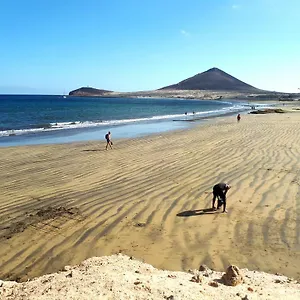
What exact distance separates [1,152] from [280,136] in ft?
54.2

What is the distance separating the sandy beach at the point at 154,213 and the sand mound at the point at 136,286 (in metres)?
1.02

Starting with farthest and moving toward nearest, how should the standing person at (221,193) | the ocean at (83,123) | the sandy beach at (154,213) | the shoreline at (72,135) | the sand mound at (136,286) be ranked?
1. the ocean at (83,123)
2. the shoreline at (72,135)
3. the standing person at (221,193)
4. the sandy beach at (154,213)
5. the sand mound at (136,286)

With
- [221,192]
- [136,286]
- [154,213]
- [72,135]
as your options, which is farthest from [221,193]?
[72,135]

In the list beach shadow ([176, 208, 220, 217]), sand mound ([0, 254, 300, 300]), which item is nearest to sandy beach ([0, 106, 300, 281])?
beach shadow ([176, 208, 220, 217])

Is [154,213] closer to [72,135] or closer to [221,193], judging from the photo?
[221,193]

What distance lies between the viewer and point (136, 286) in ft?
13.8

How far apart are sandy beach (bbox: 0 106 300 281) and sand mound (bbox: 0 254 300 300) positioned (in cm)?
102

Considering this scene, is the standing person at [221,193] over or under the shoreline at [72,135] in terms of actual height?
over

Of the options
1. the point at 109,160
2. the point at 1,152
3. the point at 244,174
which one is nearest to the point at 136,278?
the point at 244,174

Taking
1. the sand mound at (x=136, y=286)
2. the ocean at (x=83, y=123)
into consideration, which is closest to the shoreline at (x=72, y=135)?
the ocean at (x=83, y=123)

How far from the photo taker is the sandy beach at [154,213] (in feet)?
20.8

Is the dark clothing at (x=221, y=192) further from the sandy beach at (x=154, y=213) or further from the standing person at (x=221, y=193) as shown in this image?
the sandy beach at (x=154, y=213)

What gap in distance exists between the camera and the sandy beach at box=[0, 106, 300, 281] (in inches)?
250

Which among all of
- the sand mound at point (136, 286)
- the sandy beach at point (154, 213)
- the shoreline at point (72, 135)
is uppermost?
the sand mound at point (136, 286)
